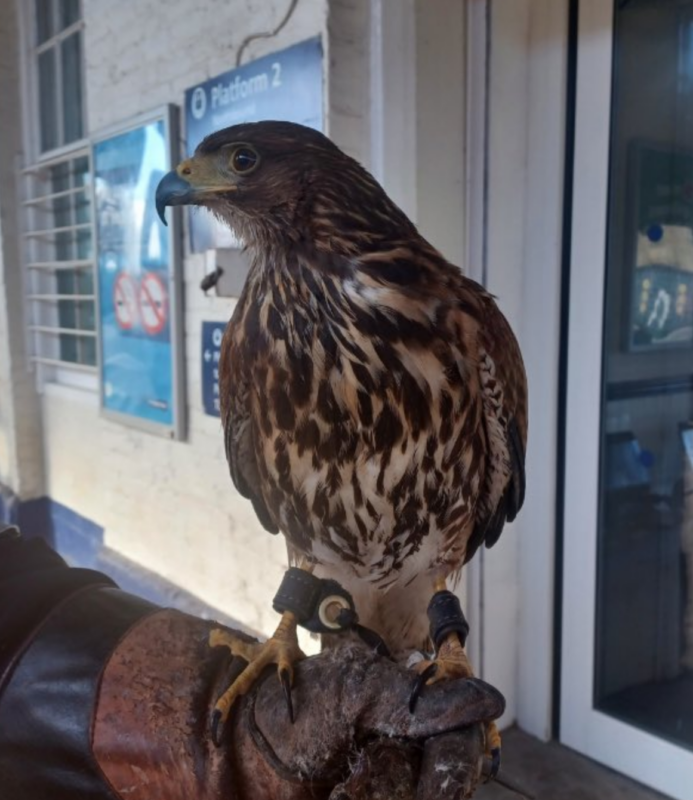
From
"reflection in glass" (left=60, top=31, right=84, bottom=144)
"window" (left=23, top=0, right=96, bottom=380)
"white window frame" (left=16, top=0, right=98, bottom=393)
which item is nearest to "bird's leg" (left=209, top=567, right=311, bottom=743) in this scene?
"window" (left=23, top=0, right=96, bottom=380)

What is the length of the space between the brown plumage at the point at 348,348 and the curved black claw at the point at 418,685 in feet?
0.61

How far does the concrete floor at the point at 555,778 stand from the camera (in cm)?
202

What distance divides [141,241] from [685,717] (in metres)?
1.91

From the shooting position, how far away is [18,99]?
3.61m

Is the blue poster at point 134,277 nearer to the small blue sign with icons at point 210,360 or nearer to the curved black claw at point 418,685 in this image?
the small blue sign with icons at point 210,360

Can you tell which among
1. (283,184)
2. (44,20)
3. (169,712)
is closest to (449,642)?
(169,712)

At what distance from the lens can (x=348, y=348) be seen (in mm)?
877

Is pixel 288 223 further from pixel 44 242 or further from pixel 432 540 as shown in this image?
pixel 44 242

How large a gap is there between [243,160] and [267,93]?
0.73 metres

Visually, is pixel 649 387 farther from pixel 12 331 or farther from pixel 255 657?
pixel 12 331

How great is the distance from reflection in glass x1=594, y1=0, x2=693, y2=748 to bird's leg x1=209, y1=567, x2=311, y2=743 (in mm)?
1188

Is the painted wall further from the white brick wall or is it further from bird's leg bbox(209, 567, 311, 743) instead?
bird's leg bbox(209, 567, 311, 743)

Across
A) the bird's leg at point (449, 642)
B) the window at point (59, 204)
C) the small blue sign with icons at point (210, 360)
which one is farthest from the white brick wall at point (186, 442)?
the bird's leg at point (449, 642)

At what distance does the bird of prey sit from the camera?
2.89ft
